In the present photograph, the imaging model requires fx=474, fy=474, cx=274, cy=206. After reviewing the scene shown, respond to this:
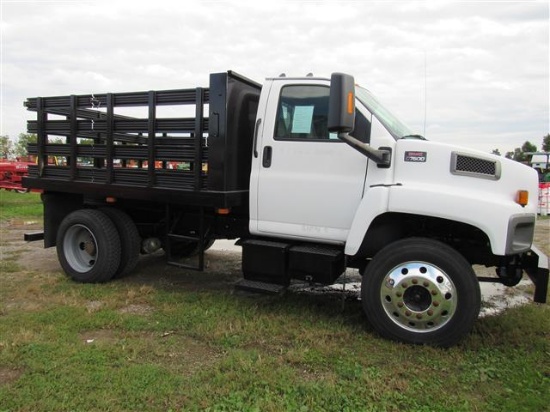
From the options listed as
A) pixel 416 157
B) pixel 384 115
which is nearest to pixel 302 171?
pixel 384 115

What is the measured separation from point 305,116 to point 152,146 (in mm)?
1766

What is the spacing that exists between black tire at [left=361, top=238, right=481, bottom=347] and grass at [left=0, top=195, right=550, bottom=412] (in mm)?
168

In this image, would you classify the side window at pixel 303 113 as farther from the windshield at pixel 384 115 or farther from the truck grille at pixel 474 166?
the truck grille at pixel 474 166

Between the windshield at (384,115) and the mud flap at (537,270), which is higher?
the windshield at (384,115)

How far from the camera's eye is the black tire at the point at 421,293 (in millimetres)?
3855

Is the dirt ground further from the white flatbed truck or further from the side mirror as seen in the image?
the side mirror

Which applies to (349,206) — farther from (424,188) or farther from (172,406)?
(172,406)

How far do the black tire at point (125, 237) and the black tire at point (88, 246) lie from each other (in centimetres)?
7

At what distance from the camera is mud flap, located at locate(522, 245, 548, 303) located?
400cm

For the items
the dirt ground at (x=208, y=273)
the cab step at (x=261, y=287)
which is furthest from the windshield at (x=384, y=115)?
the cab step at (x=261, y=287)

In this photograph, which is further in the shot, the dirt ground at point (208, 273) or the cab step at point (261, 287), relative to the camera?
the dirt ground at point (208, 273)

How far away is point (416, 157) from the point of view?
4102 millimetres

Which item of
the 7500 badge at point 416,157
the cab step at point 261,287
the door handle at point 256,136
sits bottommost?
the cab step at point 261,287

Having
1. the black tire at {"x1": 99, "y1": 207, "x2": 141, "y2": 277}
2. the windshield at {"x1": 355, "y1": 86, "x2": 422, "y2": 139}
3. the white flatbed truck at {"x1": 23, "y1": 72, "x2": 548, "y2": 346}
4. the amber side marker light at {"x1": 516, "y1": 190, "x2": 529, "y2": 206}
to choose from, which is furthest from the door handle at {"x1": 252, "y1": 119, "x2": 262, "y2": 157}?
the amber side marker light at {"x1": 516, "y1": 190, "x2": 529, "y2": 206}
